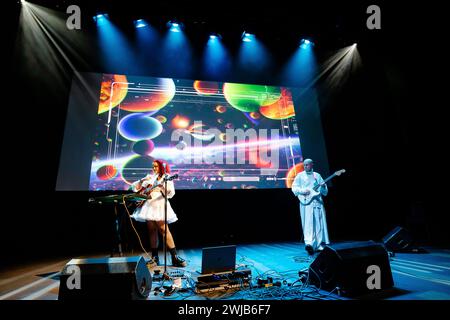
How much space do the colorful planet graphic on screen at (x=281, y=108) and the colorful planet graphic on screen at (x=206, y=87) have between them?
111cm

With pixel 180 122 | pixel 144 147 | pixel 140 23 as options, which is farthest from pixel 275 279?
pixel 140 23

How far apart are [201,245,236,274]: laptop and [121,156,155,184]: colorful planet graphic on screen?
2588 millimetres

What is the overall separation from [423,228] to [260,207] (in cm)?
331

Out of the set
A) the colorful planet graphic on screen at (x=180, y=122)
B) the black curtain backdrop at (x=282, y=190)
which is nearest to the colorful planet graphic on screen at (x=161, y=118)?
the colorful planet graphic on screen at (x=180, y=122)

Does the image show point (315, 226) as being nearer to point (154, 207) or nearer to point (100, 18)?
point (154, 207)

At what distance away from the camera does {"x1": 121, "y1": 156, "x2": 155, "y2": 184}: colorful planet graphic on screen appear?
4363mm

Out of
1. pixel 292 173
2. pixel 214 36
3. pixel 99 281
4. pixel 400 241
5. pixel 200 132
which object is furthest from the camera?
pixel 214 36

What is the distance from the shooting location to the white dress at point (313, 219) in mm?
4074

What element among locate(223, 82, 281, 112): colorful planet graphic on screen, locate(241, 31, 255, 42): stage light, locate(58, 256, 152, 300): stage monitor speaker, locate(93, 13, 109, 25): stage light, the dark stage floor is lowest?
the dark stage floor

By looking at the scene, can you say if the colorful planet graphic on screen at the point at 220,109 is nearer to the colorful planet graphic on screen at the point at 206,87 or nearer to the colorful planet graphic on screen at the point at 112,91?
the colorful planet graphic on screen at the point at 206,87

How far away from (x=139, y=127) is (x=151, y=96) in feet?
2.38

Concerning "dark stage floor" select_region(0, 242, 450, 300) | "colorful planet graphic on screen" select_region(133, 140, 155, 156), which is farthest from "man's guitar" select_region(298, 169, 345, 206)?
"colorful planet graphic on screen" select_region(133, 140, 155, 156)

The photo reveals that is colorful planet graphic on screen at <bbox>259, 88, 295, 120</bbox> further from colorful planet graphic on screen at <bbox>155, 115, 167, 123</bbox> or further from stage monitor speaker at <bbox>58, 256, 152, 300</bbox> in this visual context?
stage monitor speaker at <bbox>58, 256, 152, 300</bbox>

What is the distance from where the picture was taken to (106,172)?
14.3ft
